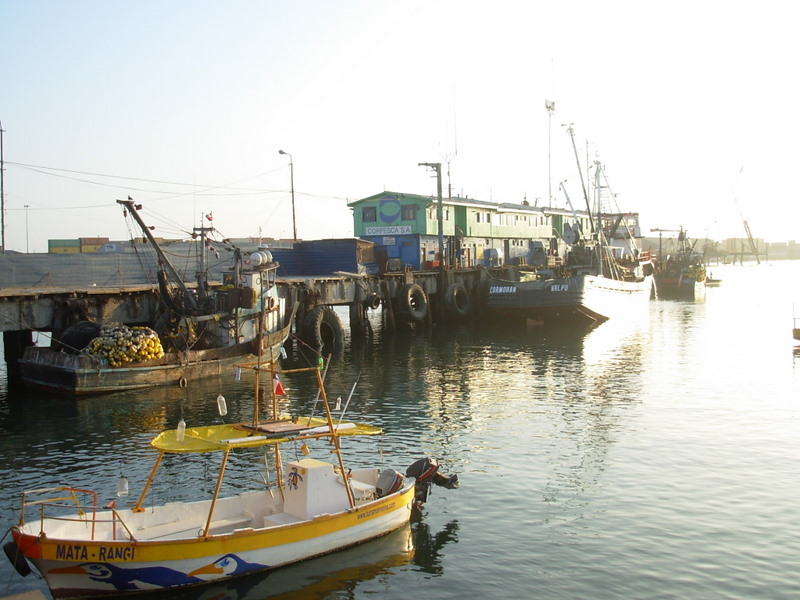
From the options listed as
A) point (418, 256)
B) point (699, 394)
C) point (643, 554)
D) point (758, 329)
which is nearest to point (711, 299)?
point (758, 329)

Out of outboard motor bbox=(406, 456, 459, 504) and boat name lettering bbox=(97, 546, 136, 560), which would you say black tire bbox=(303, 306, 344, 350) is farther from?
boat name lettering bbox=(97, 546, 136, 560)

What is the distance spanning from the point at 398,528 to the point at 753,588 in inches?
293

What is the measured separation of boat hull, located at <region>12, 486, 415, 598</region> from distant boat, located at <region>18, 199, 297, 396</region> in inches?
613

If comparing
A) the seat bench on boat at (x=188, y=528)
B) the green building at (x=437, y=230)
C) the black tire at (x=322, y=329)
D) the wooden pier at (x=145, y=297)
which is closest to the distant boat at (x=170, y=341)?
the wooden pier at (x=145, y=297)

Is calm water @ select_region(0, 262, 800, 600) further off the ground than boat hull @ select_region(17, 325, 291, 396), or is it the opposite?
boat hull @ select_region(17, 325, 291, 396)

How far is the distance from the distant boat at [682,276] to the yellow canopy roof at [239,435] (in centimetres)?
8479

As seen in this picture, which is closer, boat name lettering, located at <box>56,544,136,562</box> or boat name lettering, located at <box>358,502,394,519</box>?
boat name lettering, located at <box>56,544,136,562</box>

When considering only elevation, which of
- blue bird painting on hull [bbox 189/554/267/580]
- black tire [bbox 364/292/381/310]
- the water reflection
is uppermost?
black tire [bbox 364/292/381/310]

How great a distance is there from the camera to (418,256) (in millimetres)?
66375

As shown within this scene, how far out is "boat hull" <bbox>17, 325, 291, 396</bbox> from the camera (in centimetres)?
3306

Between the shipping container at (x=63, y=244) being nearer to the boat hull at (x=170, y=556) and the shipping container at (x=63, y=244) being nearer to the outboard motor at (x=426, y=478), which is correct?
the outboard motor at (x=426, y=478)

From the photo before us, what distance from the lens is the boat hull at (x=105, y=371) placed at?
108ft

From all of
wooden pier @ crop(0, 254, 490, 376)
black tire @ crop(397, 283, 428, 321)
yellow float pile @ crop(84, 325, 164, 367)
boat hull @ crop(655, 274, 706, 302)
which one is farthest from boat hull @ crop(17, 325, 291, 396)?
boat hull @ crop(655, 274, 706, 302)

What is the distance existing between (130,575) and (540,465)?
493 inches
